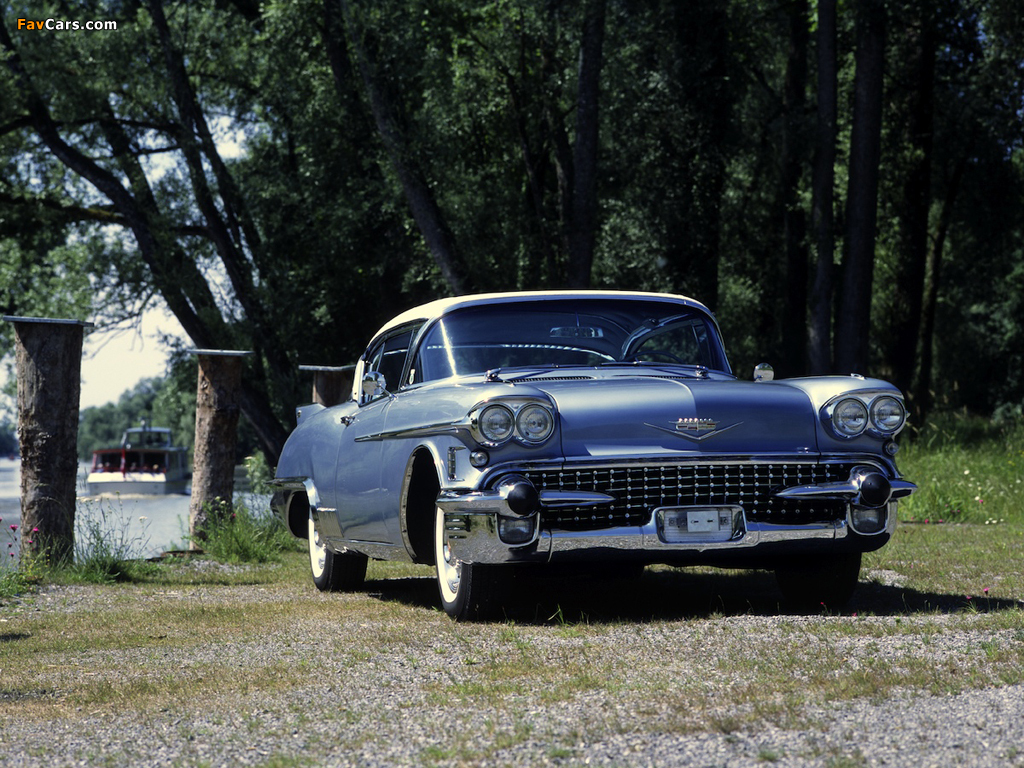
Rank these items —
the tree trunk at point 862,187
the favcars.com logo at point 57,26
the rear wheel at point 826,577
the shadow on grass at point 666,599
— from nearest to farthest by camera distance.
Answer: the shadow on grass at point 666,599, the rear wheel at point 826,577, the tree trunk at point 862,187, the favcars.com logo at point 57,26

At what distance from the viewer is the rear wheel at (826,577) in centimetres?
663

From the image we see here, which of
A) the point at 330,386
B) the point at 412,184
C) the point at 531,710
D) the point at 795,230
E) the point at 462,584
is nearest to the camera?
the point at 531,710

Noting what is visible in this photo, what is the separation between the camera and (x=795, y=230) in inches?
997

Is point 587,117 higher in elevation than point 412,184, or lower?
higher

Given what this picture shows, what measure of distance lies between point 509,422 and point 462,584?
0.91 meters

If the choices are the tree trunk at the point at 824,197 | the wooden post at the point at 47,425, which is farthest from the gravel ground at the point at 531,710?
the tree trunk at the point at 824,197

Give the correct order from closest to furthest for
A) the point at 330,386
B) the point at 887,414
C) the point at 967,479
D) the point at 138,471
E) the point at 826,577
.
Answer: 1. the point at 887,414
2. the point at 826,577
3. the point at 330,386
4. the point at 967,479
5. the point at 138,471

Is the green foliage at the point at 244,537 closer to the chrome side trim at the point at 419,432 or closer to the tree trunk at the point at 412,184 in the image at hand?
the chrome side trim at the point at 419,432

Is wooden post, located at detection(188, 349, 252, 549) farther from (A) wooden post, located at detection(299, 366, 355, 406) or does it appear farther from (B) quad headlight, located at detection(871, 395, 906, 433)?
(B) quad headlight, located at detection(871, 395, 906, 433)

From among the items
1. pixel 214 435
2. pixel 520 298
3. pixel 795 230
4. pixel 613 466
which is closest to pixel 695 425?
pixel 613 466

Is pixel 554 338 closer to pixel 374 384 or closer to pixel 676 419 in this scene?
pixel 374 384

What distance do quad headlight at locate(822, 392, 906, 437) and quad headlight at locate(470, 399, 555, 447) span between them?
1.46 meters

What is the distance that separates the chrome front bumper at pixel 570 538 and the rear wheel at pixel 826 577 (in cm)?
65

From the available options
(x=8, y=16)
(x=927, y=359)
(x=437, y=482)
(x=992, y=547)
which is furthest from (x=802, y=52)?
(x=437, y=482)
